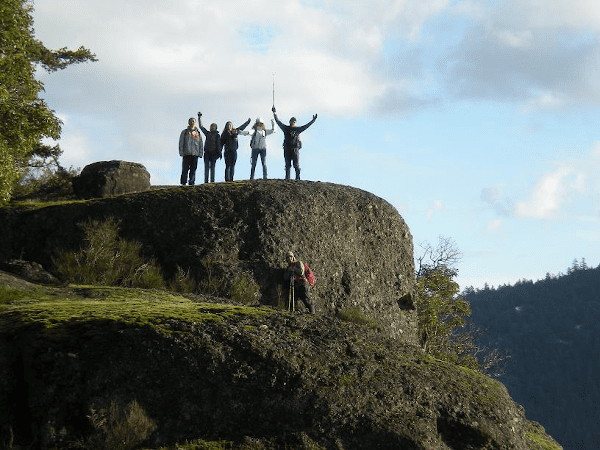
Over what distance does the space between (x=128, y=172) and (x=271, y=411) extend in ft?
54.2

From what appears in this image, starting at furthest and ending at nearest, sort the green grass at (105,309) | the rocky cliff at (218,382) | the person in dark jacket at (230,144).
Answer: the person in dark jacket at (230,144)
the green grass at (105,309)
the rocky cliff at (218,382)

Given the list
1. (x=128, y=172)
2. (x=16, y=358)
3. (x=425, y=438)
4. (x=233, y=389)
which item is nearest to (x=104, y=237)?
(x=128, y=172)

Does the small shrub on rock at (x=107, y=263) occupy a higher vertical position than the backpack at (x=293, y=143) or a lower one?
lower

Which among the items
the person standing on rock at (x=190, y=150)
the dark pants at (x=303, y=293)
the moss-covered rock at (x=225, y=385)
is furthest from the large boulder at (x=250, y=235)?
the moss-covered rock at (x=225, y=385)

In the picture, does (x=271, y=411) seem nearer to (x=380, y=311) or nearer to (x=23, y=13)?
(x=380, y=311)

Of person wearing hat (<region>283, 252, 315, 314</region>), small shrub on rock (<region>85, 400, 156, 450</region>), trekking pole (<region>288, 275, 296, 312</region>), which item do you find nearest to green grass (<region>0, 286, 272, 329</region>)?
small shrub on rock (<region>85, 400, 156, 450</region>)

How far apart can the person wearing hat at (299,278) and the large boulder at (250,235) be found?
2.95ft

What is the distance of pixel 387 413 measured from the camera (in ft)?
47.1

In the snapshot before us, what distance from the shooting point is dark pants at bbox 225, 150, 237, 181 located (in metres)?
27.9

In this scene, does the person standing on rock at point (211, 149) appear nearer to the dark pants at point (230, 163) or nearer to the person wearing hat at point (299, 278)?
the dark pants at point (230, 163)

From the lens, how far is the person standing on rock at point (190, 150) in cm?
2788

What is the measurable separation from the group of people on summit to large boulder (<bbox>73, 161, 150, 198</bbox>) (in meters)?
1.67

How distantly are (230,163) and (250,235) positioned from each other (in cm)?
488

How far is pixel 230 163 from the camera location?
28.0 metres
